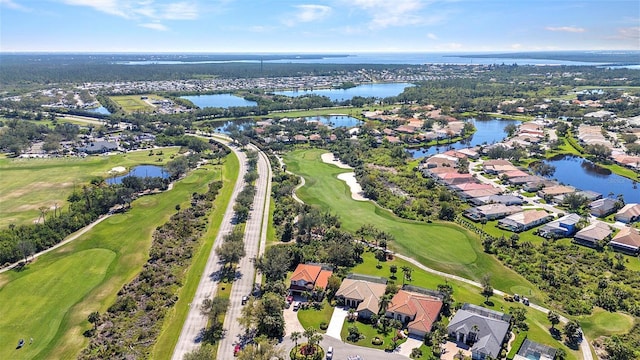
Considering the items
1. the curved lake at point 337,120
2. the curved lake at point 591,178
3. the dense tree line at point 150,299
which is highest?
the curved lake at point 337,120

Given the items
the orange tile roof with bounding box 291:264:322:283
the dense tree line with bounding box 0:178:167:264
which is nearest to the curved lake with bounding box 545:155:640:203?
the orange tile roof with bounding box 291:264:322:283

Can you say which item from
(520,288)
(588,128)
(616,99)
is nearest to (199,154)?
(520,288)

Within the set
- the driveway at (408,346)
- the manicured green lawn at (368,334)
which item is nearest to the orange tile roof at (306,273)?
the manicured green lawn at (368,334)

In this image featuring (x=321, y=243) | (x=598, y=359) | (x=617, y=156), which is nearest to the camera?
(x=598, y=359)

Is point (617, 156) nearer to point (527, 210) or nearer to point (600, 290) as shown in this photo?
point (527, 210)

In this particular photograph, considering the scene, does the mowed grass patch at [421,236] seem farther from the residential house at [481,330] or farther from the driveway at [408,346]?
the driveway at [408,346]

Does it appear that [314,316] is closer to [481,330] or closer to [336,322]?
[336,322]

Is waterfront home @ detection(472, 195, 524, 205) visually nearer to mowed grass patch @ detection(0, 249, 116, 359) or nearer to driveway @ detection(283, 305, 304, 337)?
driveway @ detection(283, 305, 304, 337)
